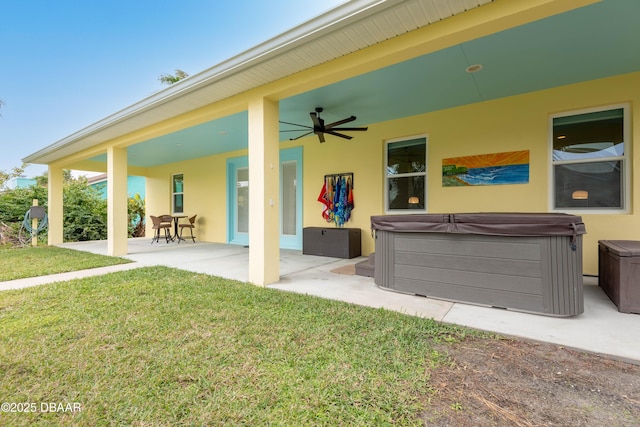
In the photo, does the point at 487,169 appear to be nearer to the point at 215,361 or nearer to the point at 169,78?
the point at 215,361

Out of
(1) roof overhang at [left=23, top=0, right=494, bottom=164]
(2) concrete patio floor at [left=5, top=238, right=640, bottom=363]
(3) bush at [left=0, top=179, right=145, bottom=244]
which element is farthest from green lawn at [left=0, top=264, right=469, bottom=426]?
(3) bush at [left=0, top=179, right=145, bottom=244]

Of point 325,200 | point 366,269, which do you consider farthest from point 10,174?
point 366,269

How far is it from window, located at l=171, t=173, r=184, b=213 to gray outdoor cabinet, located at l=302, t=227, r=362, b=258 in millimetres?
5847

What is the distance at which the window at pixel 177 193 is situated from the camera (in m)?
10.1

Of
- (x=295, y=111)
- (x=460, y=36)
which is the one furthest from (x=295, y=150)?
(x=460, y=36)

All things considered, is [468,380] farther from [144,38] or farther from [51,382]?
[144,38]

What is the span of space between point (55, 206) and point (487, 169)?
1135 centimetres

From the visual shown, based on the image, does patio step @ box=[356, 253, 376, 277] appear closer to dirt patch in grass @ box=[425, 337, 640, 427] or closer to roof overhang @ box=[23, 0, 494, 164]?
dirt patch in grass @ box=[425, 337, 640, 427]

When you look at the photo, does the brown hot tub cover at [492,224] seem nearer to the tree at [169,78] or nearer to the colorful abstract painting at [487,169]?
→ the colorful abstract painting at [487,169]

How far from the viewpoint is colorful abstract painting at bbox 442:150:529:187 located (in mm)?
4562

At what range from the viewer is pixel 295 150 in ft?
23.6

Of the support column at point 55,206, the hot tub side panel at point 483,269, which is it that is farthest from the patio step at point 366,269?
the support column at point 55,206

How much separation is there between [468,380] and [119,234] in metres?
7.09

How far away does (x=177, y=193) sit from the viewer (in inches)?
404
